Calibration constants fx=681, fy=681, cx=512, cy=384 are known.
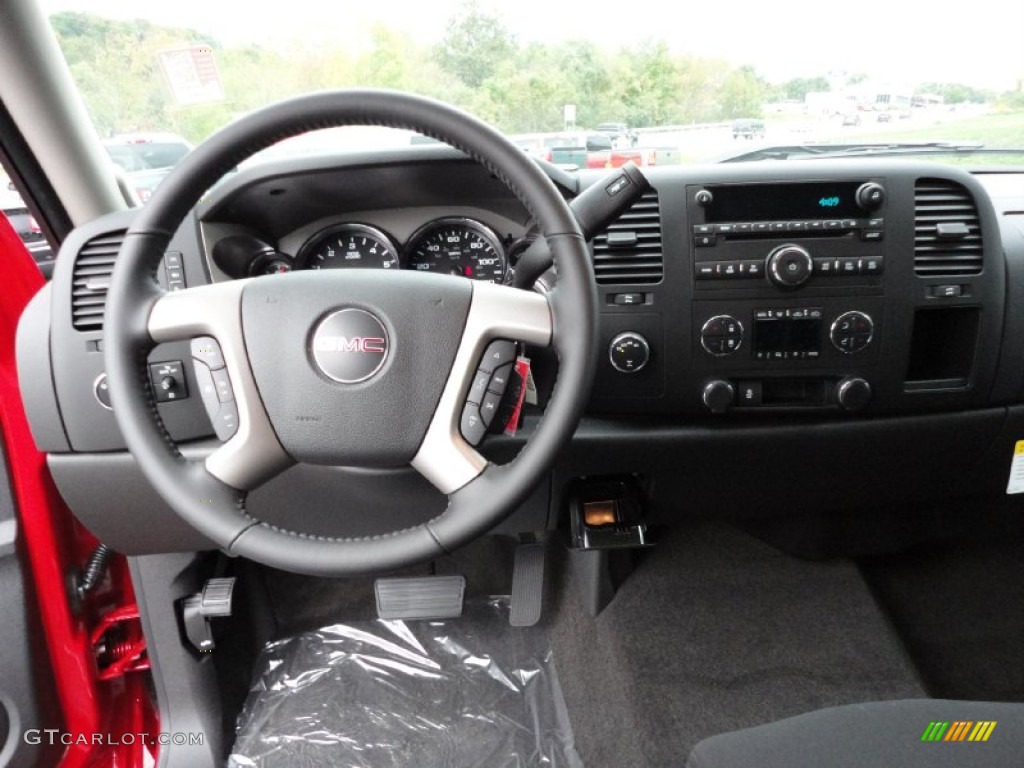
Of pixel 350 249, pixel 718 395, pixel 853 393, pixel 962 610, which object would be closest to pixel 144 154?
pixel 350 249

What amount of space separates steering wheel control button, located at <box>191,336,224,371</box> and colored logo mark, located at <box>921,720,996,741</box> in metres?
1.02

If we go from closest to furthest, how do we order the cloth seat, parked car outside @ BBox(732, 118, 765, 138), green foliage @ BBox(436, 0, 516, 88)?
the cloth seat → green foliage @ BBox(436, 0, 516, 88) → parked car outside @ BBox(732, 118, 765, 138)

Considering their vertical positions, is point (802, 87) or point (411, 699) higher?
point (802, 87)

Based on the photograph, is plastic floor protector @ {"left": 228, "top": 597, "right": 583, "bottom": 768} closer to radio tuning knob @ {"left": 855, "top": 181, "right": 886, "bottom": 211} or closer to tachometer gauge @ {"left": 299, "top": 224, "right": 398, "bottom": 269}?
tachometer gauge @ {"left": 299, "top": 224, "right": 398, "bottom": 269}

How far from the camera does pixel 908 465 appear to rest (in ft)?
4.62

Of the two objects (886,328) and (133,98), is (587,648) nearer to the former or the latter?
(886,328)

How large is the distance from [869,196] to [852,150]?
348 millimetres

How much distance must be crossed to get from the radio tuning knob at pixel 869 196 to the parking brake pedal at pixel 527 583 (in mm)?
1053

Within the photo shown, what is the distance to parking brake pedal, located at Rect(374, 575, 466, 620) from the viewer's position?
1.76 meters

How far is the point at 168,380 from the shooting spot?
120cm

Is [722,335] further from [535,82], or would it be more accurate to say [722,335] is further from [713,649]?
[713,649]

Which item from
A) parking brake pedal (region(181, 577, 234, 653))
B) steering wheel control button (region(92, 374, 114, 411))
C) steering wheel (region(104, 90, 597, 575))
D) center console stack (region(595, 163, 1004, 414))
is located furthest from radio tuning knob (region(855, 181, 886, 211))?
parking brake pedal (region(181, 577, 234, 653))

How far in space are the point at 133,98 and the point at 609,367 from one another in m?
1.07

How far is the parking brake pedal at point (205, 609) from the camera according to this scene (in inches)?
58.2
